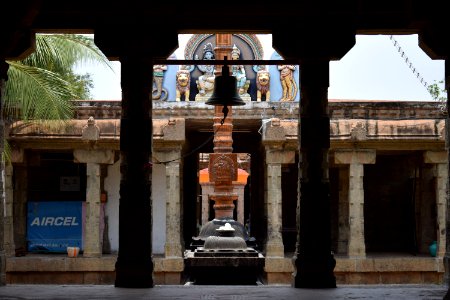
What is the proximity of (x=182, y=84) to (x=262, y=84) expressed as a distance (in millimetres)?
2213

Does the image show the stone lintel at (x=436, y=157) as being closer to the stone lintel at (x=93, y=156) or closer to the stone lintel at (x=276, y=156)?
the stone lintel at (x=276, y=156)

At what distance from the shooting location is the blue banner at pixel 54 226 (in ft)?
66.8

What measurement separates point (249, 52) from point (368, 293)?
15.2 metres

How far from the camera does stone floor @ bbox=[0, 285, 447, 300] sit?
6617mm

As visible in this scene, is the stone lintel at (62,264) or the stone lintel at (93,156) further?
the stone lintel at (93,156)

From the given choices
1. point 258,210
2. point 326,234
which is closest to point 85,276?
point 258,210

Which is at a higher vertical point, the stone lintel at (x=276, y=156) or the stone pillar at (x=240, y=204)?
the stone lintel at (x=276, y=156)

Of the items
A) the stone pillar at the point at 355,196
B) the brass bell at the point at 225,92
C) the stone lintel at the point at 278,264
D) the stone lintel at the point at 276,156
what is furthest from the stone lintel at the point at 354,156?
the brass bell at the point at 225,92

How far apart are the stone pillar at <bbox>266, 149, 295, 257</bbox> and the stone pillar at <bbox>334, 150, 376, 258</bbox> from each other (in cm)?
138

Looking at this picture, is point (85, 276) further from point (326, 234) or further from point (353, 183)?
point (326, 234)

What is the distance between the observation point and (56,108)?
1562 centimetres

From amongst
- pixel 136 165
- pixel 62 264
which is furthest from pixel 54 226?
pixel 136 165

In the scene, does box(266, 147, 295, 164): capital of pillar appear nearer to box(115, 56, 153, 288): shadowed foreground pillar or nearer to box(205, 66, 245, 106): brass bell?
box(205, 66, 245, 106): brass bell

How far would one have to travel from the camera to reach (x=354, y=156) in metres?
18.8
